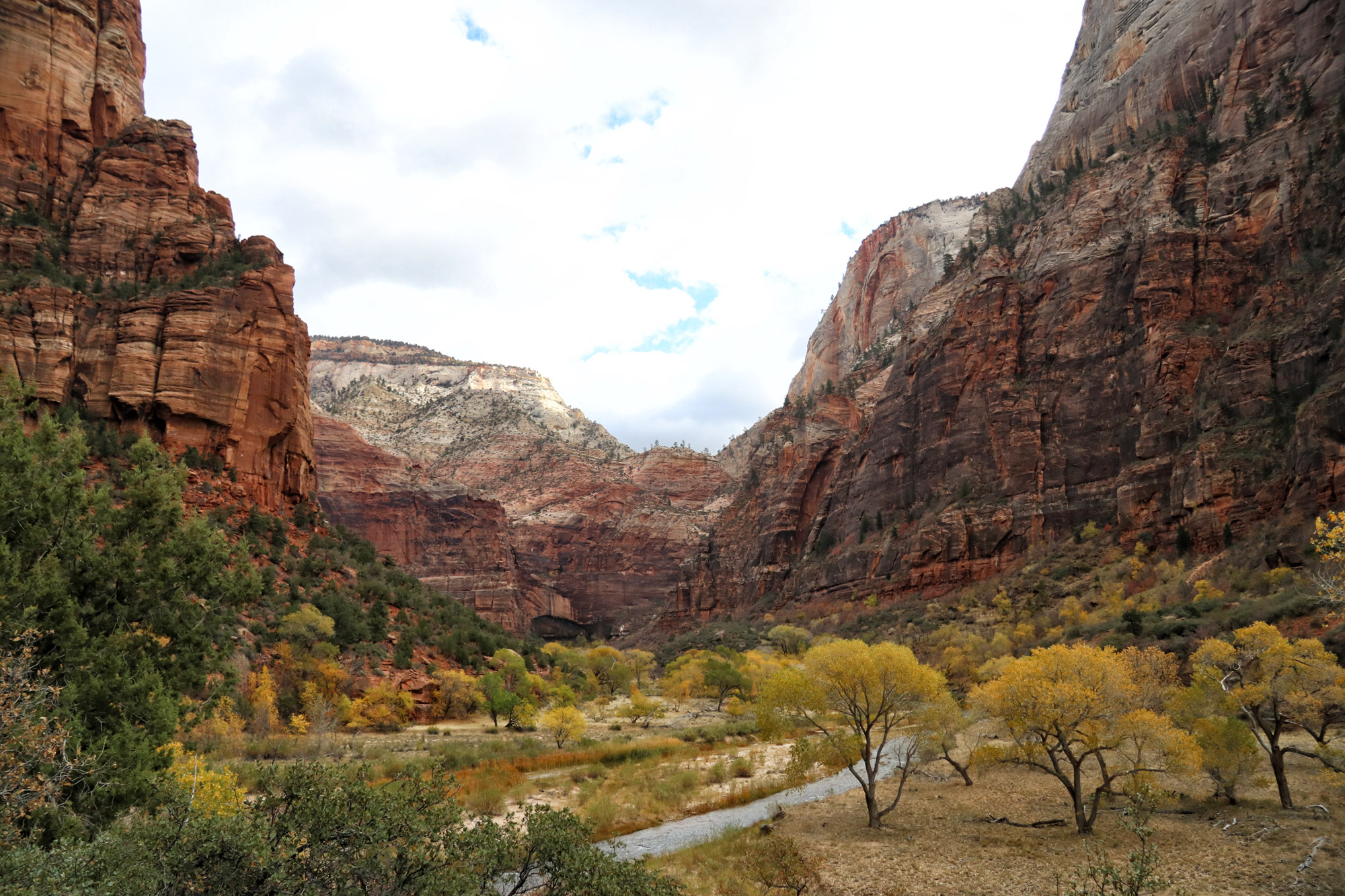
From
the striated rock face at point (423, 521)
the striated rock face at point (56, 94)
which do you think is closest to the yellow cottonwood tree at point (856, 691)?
the striated rock face at point (56, 94)

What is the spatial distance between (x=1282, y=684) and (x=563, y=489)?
121 meters

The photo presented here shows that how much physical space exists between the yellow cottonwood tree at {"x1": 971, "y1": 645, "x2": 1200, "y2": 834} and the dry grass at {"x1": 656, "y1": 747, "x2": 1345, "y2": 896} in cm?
136

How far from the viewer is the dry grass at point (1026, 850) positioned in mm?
13773

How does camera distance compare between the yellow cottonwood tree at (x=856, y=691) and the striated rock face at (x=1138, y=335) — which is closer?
the yellow cottonwood tree at (x=856, y=691)

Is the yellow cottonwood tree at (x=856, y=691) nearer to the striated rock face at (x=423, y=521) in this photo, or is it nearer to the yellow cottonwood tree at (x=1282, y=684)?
the yellow cottonwood tree at (x=1282, y=684)

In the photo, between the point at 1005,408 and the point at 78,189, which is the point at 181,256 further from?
the point at 1005,408

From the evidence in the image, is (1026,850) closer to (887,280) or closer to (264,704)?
(264,704)

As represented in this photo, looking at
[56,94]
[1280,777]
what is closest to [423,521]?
[56,94]

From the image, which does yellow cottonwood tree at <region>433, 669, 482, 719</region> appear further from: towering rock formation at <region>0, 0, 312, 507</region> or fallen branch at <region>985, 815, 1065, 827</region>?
fallen branch at <region>985, 815, 1065, 827</region>

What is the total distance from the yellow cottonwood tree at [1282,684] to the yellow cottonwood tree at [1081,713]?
1.62 metres

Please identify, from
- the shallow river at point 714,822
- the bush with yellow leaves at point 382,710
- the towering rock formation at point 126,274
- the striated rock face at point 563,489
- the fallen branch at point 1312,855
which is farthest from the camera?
the striated rock face at point 563,489

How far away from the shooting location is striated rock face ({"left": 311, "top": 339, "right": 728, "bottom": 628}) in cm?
12269

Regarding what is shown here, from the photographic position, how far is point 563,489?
132 meters

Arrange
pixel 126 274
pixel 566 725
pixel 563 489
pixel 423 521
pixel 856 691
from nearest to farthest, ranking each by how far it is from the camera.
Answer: pixel 856 691 → pixel 566 725 → pixel 126 274 → pixel 423 521 → pixel 563 489
